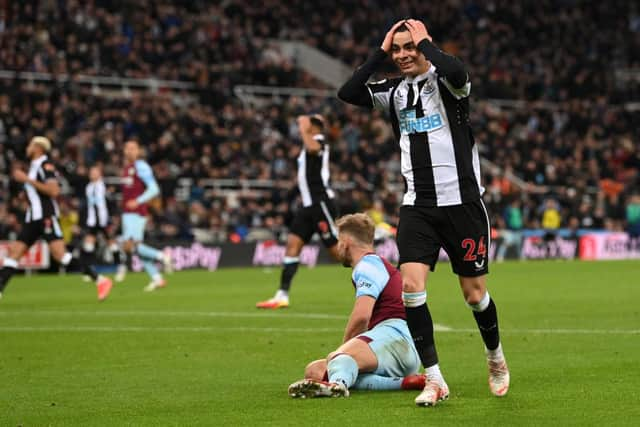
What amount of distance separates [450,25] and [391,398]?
40.1 meters

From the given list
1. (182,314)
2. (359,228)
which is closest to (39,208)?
(182,314)

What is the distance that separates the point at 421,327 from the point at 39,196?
11.2 metres

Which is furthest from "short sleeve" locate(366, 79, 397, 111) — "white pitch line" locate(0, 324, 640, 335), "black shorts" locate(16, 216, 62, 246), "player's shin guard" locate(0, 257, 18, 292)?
"player's shin guard" locate(0, 257, 18, 292)

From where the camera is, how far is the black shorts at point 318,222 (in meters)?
16.9

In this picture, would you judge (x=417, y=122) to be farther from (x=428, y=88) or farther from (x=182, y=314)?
(x=182, y=314)

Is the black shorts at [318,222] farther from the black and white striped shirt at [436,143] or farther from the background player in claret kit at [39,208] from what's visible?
the black and white striped shirt at [436,143]

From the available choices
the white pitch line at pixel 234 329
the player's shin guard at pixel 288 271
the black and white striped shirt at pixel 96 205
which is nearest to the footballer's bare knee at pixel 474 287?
the white pitch line at pixel 234 329

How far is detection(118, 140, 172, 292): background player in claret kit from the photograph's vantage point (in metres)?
21.6

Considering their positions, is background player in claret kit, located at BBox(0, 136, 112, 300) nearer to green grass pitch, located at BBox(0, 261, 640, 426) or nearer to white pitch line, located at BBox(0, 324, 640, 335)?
green grass pitch, located at BBox(0, 261, 640, 426)

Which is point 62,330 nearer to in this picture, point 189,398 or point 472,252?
point 189,398

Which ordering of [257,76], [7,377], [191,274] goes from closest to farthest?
1. [7,377]
2. [191,274]
3. [257,76]

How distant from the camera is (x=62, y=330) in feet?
46.0

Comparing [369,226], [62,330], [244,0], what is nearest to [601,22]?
[244,0]

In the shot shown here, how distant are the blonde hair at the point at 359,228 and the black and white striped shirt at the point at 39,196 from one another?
32.3ft
